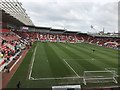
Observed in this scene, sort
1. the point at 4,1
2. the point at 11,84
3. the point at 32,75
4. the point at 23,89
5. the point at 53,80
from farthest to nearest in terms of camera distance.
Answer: the point at 4,1
the point at 32,75
the point at 53,80
the point at 11,84
the point at 23,89

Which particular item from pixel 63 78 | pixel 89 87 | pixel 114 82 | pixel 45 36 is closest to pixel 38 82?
pixel 63 78

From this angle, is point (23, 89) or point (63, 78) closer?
point (23, 89)

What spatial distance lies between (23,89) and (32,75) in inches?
162

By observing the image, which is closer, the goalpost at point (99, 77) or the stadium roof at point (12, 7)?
the goalpost at point (99, 77)

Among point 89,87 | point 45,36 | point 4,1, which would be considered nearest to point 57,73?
point 89,87

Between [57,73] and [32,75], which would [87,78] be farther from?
[32,75]

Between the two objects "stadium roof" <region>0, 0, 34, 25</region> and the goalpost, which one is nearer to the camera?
the goalpost

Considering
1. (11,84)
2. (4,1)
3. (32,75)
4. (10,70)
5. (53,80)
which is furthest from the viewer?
(4,1)

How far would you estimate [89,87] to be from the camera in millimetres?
16375

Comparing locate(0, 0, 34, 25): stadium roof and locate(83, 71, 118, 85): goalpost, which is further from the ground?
locate(0, 0, 34, 25): stadium roof

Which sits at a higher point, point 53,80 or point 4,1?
point 4,1

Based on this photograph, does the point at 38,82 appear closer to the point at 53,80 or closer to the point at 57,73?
the point at 53,80

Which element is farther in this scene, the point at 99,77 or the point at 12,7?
the point at 12,7

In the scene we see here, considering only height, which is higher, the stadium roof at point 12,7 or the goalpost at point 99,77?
the stadium roof at point 12,7
